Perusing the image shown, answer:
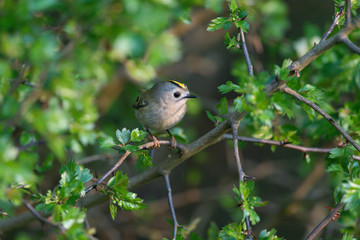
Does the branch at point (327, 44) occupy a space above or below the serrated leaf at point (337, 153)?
above

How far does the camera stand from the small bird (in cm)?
294

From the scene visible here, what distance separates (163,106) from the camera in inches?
121

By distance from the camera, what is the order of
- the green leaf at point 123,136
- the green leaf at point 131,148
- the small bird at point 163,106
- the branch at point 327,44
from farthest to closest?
the small bird at point 163,106
the green leaf at point 123,136
the green leaf at point 131,148
the branch at point 327,44

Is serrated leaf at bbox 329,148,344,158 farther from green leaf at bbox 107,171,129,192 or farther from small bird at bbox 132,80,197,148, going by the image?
small bird at bbox 132,80,197,148

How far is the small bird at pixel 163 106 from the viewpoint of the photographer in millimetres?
2941

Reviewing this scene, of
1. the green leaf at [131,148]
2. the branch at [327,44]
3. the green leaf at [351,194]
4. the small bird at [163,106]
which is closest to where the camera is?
the green leaf at [351,194]

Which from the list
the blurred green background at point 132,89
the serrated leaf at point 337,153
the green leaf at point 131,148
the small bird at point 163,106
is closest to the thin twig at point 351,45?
the serrated leaf at point 337,153

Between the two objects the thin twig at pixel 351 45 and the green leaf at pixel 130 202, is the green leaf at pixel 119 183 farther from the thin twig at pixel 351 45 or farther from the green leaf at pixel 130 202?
the thin twig at pixel 351 45

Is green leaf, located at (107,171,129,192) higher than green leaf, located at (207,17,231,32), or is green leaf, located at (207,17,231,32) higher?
green leaf, located at (207,17,231,32)

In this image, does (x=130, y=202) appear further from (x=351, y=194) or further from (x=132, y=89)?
(x=132, y=89)

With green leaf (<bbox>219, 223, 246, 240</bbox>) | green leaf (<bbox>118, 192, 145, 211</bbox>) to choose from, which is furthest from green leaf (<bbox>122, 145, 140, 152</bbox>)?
green leaf (<bbox>219, 223, 246, 240</bbox>)

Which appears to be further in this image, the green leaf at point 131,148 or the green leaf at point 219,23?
the green leaf at point 219,23

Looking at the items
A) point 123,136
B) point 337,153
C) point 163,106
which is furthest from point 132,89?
point 337,153

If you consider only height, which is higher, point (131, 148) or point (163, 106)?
point (131, 148)
